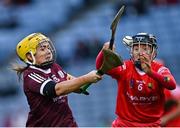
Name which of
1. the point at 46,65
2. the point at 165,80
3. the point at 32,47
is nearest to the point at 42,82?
the point at 46,65

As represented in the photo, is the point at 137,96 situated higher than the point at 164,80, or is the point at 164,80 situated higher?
the point at 164,80

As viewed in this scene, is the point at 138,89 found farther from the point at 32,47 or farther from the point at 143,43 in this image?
the point at 32,47

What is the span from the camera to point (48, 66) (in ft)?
24.6

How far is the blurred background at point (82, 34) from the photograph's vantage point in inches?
583

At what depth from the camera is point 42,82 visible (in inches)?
289

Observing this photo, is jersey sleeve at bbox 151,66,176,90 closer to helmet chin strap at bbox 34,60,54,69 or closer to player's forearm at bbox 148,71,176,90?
player's forearm at bbox 148,71,176,90

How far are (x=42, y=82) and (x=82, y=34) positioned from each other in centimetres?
859

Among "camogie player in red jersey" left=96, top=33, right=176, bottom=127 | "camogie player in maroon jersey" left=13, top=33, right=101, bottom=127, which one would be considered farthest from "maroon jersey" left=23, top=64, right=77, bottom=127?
"camogie player in red jersey" left=96, top=33, right=176, bottom=127

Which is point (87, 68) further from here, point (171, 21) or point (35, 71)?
point (35, 71)

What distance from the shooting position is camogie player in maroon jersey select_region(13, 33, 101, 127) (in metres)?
7.41

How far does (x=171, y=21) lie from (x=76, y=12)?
224 cm

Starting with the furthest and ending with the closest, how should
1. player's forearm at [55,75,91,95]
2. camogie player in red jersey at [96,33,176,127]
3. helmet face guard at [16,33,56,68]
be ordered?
helmet face guard at [16,33,56,68] < camogie player in red jersey at [96,33,176,127] < player's forearm at [55,75,91,95]

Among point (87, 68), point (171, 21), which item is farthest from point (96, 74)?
point (171, 21)

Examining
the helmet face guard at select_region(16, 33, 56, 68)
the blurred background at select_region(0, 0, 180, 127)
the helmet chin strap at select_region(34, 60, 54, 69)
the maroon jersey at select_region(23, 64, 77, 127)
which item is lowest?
the blurred background at select_region(0, 0, 180, 127)
